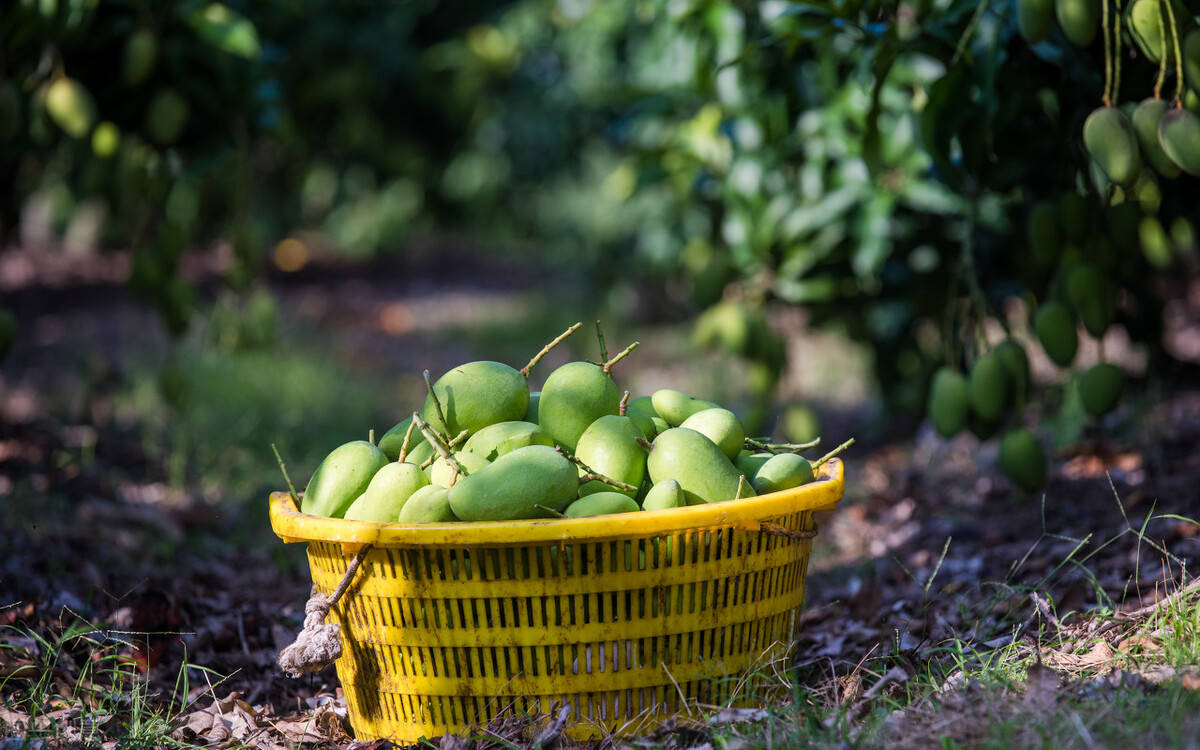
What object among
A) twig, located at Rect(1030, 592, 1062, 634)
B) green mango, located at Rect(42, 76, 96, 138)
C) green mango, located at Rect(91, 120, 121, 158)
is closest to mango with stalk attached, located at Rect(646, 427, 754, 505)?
twig, located at Rect(1030, 592, 1062, 634)

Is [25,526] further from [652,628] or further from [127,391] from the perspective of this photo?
[127,391]

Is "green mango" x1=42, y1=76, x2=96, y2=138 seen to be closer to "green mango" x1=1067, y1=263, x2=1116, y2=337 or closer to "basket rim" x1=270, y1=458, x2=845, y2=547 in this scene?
"basket rim" x1=270, y1=458, x2=845, y2=547

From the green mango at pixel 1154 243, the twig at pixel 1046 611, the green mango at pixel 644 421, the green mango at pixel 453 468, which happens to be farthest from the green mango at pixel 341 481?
the green mango at pixel 1154 243

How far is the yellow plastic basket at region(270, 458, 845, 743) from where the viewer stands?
1.50 meters

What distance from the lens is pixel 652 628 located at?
1.55 m

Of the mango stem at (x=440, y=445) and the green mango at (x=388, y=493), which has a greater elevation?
the mango stem at (x=440, y=445)

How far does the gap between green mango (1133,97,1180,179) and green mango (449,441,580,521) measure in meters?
1.15

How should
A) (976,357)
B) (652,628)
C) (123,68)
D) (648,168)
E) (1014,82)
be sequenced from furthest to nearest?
(648,168) < (123,68) < (976,357) < (1014,82) < (652,628)

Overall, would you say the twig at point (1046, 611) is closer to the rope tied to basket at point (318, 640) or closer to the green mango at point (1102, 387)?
the green mango at point (1102, 387)

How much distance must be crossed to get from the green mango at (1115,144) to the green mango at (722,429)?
0.79 meters

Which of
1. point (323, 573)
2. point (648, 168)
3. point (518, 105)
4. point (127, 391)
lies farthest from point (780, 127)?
point (518, 105)

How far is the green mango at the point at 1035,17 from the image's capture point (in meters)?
1.96

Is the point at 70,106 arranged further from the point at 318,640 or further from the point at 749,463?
the point at 749,463

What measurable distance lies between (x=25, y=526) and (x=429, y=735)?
1405 mm
